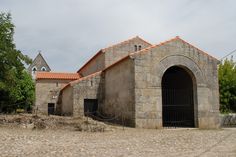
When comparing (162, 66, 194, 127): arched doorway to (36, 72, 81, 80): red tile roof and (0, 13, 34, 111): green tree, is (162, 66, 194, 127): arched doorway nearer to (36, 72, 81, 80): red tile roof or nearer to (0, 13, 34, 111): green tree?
(0, 13, 34, 111): green tree

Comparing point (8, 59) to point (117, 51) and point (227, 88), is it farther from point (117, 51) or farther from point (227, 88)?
point (227, 88)

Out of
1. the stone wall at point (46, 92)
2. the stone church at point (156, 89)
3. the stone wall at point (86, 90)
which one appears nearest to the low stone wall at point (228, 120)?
Result: the stone church at point (156, 89)

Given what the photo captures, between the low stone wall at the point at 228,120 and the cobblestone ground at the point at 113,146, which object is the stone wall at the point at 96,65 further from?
the cobblestone ground at the point at 113,146

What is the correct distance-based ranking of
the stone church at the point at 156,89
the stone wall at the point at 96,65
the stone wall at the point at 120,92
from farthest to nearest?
the stone wall at the point at 96,65
the stone wall at the point at 120,92
the stone church at the point at 156,89

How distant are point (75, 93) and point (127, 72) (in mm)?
6175

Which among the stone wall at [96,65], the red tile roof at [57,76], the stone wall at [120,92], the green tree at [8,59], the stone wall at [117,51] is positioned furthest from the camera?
the red tile roof at [57,76]

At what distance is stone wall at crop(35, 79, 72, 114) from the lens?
111ft

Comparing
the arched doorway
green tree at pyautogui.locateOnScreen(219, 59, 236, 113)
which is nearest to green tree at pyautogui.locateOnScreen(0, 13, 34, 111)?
the arched doorway

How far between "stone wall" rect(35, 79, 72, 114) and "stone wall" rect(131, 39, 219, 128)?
1729 centimetres

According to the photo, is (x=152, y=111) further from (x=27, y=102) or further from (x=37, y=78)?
(x=27, y=102)

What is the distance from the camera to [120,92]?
20.3 metres

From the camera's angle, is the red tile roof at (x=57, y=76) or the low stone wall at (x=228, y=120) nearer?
the low stone wall at (x=228, y=120)

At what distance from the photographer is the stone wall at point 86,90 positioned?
23.6m

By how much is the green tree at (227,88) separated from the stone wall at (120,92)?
13041 mm
